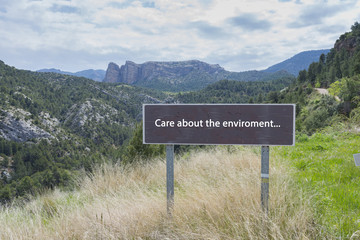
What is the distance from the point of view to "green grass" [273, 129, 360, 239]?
7.06 feet

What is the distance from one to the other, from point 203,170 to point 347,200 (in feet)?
7.55

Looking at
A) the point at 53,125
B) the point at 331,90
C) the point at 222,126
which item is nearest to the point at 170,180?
the point at 222,126

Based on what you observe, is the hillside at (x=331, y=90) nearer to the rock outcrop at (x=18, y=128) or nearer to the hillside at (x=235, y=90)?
the hillside at (x=235, y=90)

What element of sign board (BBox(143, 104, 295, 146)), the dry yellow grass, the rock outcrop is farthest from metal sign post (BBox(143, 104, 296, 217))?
the rock outcrop

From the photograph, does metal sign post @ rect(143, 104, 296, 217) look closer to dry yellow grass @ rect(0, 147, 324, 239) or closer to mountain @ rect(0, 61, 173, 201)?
dry yellow grass @ rect(0, 147, 324, 239)

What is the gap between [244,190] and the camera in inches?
104

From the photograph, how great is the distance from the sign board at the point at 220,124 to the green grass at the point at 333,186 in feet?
2.54

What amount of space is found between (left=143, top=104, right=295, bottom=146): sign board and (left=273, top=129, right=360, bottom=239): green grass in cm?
78

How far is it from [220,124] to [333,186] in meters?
1.77

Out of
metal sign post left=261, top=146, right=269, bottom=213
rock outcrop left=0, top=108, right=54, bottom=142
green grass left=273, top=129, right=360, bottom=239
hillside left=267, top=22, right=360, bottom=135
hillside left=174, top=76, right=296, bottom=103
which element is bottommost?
rock outcrop left=0, top=108, right=54, bottom=142

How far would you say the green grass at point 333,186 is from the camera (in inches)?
84.7

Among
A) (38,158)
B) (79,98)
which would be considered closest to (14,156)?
(38,158)

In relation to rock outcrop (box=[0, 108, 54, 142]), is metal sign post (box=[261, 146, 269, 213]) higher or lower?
higher

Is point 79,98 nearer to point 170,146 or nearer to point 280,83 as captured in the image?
point 280,83
